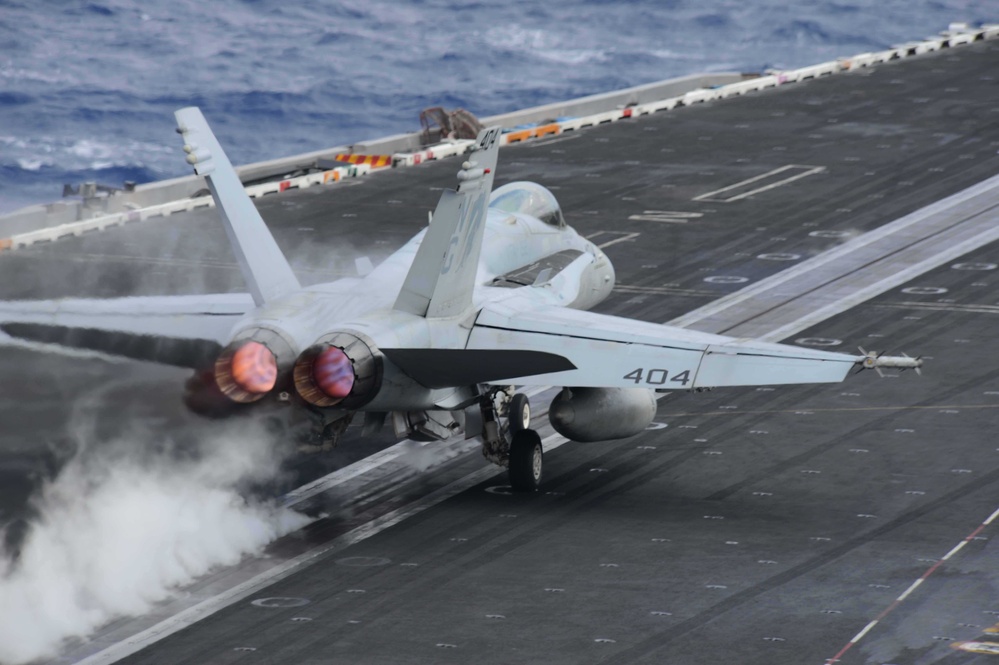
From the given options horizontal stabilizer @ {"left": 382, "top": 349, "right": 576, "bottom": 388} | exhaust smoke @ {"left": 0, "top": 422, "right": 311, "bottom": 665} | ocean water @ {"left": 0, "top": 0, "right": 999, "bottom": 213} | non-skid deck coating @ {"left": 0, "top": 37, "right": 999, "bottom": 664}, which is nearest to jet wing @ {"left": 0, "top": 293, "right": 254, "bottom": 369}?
exhaust smoke @ {"left": 0, "top": 422, "right": 311, "bottom": 665}

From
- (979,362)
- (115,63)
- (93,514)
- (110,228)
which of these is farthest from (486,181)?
(115,63)

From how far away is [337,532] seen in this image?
2742 centimetres

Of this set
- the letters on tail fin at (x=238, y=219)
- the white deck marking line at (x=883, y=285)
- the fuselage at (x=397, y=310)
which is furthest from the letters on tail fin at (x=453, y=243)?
the white deck marking line at (x=883, y=285)

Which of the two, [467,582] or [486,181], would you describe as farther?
[486,181]

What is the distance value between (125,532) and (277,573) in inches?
96.9

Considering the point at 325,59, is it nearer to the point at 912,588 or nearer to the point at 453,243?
the point at 453,243

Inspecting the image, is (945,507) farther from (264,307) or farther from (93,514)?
(93,514)

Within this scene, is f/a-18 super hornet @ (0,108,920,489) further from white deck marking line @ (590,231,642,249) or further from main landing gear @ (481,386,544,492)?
white deck marking line @ (590,231,642,249)

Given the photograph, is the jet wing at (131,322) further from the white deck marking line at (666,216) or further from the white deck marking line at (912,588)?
the white deck marking line at (666,216)

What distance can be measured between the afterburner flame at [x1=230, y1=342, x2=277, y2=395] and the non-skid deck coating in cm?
312

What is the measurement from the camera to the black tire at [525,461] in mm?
28502

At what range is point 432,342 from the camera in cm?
2648

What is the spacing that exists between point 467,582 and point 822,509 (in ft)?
21.6

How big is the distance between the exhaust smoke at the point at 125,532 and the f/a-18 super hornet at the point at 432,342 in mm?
1515
